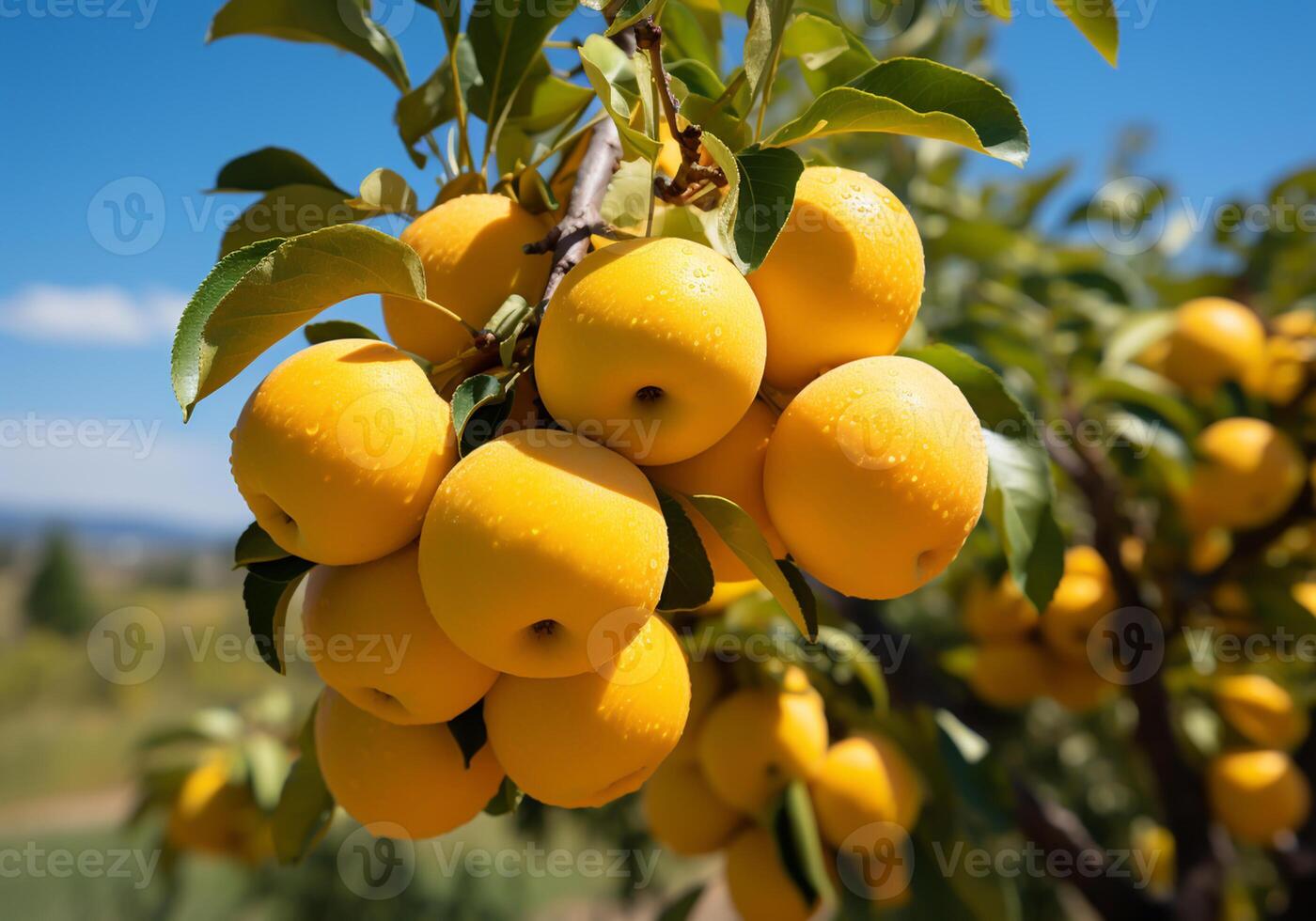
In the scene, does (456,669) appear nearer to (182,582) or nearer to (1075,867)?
(1075,867)

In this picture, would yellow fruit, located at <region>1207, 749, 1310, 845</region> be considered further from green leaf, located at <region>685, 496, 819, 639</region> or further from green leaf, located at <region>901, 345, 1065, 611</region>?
green leaf, located at <region>685, 496, 819, 639</region>

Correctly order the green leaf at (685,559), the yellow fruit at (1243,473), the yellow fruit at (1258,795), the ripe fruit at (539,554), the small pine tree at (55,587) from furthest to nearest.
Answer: the small pine tree at (55,587) < the yellow fruit at (1258,795) < the yellow fruit at (1243,473) < the green leaf at (685,559) < the ripe fruit at (539,554)

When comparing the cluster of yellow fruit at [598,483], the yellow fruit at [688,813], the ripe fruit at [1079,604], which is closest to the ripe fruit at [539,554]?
the cluster of yellow fruit at [598,483]

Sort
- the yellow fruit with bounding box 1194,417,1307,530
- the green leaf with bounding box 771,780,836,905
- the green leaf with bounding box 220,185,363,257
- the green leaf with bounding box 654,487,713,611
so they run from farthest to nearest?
the yellow fruit with bounding box 1194,417,1307,530
the green leaf with bounding box 771,780,836,905
the green leaf with bounding box 220,185,363,257
the green leaf with bounding box 654,487,713,611

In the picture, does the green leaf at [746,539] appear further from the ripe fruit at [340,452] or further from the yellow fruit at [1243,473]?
the yellow fruit at [1243,473]

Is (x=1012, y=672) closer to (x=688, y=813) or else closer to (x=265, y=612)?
(x=688, y=813)

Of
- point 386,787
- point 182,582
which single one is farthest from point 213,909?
point 182,582

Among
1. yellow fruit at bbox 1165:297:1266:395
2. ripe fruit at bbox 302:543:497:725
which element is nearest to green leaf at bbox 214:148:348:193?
ripe fruit at bbox 302:543:497:725
